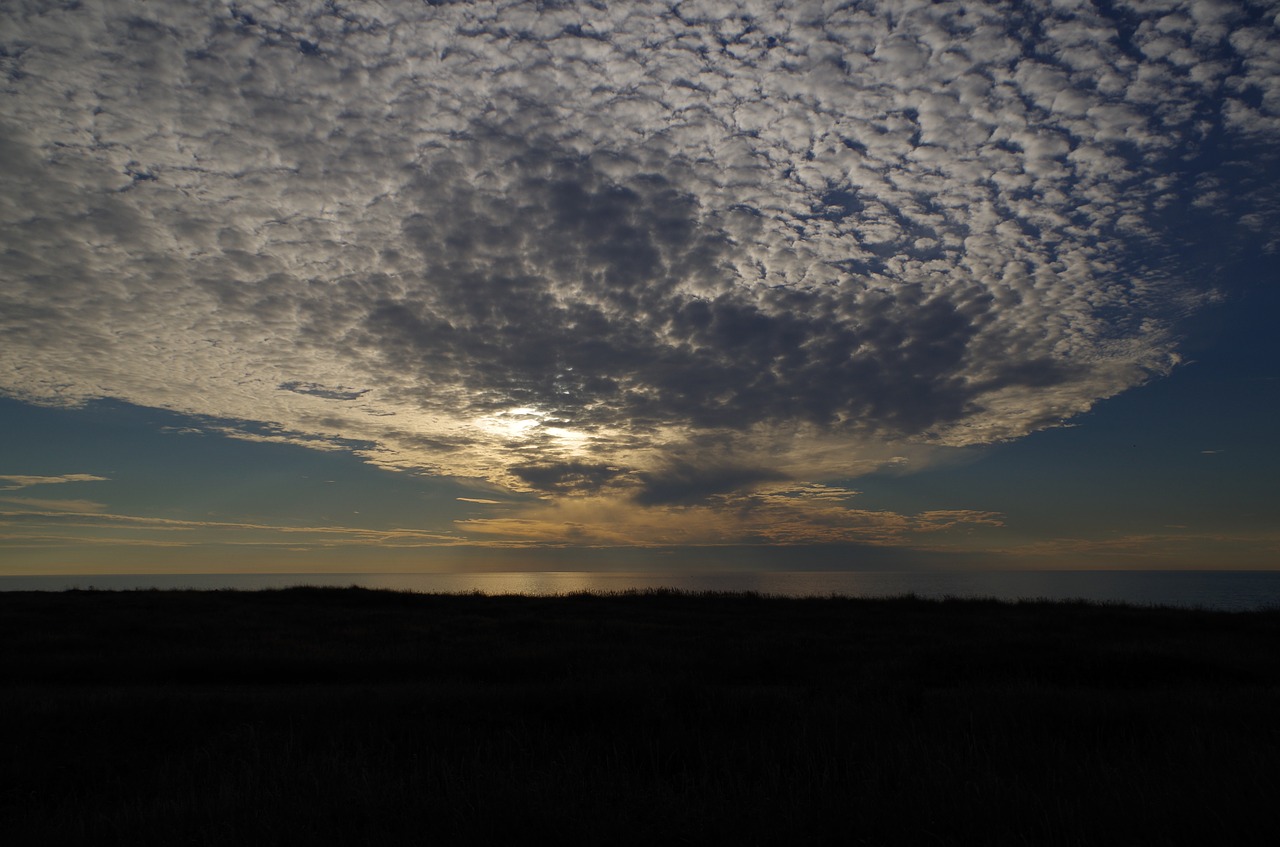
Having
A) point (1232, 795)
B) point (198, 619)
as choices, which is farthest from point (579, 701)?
point (198, 619)

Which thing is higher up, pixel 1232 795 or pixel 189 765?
pixel 1232 795

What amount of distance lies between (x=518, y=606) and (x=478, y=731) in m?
27.2

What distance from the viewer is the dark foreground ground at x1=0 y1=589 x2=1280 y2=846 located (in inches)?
237

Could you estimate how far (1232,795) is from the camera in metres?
5.72

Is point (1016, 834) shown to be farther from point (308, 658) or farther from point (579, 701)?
point (308, 658)

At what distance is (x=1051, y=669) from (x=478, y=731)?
1263 centimetres

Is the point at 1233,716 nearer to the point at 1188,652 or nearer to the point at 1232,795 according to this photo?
the point at 1232,795

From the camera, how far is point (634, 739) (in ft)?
32.7

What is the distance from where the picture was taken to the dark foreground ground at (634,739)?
6.01m

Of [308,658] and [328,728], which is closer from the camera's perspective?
[328,728]

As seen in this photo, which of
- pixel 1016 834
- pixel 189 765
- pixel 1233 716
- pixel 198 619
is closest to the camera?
pixel 1016 834

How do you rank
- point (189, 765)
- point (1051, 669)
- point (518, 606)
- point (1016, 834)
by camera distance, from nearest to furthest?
point (1016, 834) < point (189, 765) < point (1051, 669) < point (518, 606)

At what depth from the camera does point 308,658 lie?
1756 cm

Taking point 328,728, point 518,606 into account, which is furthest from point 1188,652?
point 518,606
